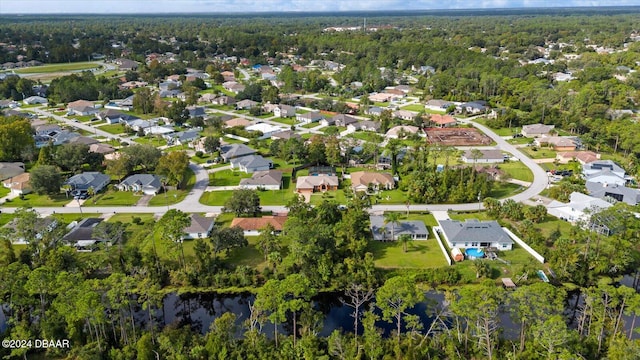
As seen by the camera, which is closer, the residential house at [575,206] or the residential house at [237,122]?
the residential house at [575,206]

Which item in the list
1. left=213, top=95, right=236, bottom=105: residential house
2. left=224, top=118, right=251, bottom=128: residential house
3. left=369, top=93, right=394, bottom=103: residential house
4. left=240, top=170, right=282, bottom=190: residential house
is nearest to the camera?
left=240, top=170, right=282, bottom=190: residential house

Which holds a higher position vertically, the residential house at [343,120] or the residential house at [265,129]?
the residential house at [343,120]

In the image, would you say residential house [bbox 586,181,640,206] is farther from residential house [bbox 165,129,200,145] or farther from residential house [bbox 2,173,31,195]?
residential house [bbox 2,173,31,195]

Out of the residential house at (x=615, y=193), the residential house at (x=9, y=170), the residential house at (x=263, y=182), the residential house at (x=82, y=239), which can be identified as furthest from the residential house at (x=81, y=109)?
the residential house at (x=615, y=193)

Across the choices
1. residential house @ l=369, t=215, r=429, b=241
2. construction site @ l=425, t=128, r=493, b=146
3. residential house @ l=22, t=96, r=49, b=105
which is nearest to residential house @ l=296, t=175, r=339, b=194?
residential house @ l=369, t=215, r=429, b=241

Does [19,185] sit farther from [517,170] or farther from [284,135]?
[517,170]

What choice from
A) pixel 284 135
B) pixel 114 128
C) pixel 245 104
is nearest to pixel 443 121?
pixel 284 135

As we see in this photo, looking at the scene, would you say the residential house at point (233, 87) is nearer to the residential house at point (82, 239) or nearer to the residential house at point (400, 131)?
the residential house at point (400, 131)
